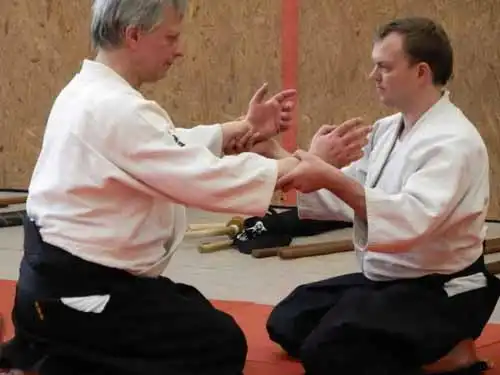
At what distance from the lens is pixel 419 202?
10.0 feet

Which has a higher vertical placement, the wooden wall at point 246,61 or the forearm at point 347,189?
the forearm at point 347,189

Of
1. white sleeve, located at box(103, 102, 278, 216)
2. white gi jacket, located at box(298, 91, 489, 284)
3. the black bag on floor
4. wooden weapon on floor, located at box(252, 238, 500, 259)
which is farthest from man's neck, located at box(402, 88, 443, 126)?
the black bag on floor

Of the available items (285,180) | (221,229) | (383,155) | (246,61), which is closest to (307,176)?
(285,180)

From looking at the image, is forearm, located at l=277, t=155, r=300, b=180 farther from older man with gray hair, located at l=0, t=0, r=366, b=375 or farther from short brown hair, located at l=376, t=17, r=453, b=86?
short brown hair, located at l=376, t=17, r=453, b=86

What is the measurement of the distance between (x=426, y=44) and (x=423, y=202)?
0.57 meters

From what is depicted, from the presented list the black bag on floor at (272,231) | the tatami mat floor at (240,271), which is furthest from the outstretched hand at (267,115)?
the black bag on floor at (272,231)

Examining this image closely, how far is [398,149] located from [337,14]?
3.52m

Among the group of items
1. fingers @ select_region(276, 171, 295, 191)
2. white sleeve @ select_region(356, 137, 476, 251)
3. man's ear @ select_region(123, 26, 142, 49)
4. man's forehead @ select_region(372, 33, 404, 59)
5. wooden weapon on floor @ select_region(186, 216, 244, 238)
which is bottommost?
wooden weapon on floor @ select_region(186, 216, 244, 238)

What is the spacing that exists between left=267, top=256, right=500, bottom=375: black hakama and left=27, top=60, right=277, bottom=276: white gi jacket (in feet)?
1.84

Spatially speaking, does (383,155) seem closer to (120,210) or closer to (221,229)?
(120,210)

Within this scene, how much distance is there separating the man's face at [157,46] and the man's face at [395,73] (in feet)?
2.34

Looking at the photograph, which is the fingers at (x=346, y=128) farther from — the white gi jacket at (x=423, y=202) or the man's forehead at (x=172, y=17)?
the man's forehead at (x=172, y=17)

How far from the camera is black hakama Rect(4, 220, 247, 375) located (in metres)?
2.98

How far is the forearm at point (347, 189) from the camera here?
305cm
